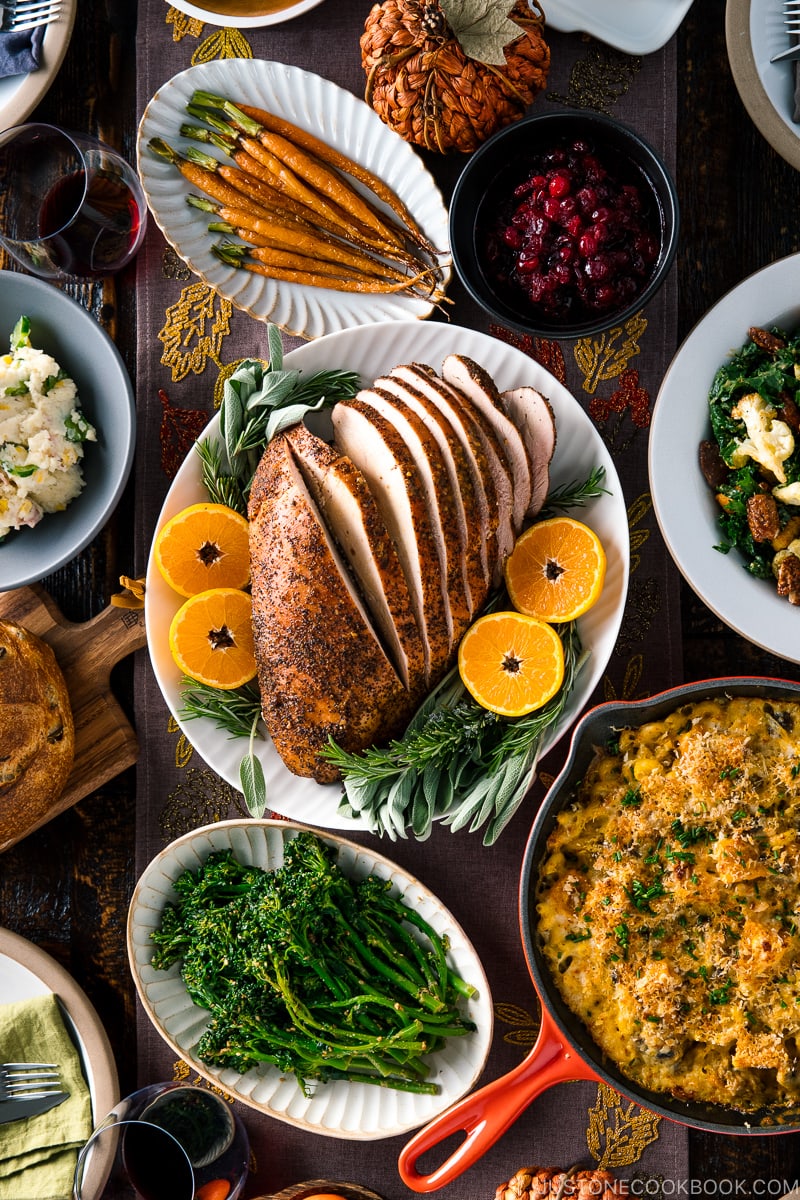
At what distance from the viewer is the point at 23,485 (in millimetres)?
2863

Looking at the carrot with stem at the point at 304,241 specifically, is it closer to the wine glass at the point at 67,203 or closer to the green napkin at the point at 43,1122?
the wine glass at the point at 67,203

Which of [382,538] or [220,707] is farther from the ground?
[382,538]

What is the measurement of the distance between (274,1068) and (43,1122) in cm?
73

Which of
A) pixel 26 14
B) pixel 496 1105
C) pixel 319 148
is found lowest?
pixel 496 1105

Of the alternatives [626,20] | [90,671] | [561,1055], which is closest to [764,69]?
[626,20]

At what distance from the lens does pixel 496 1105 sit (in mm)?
2725

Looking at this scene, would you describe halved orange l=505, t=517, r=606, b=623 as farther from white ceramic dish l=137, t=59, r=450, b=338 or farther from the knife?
the knife

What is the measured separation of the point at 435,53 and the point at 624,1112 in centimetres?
293

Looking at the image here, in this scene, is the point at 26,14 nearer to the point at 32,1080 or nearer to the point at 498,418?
the point at 498,418

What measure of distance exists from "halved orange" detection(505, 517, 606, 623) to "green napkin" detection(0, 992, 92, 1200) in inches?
73.3

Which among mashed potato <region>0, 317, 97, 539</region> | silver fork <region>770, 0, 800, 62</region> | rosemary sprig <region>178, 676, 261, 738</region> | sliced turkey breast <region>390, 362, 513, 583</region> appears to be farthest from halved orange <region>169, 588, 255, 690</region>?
silver fork <region>770, 0, 800, 62</region>

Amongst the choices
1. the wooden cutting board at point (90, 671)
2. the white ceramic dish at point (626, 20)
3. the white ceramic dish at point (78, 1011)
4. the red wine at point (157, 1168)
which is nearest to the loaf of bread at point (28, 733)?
the wooden cutting board at point (90, 671)

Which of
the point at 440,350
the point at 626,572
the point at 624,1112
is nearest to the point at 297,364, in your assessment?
the point at 440,350

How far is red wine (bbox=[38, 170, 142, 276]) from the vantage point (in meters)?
2.89
